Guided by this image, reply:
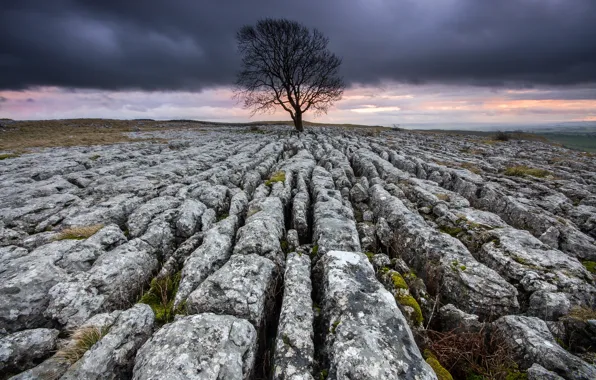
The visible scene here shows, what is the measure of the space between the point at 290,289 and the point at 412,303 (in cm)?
294

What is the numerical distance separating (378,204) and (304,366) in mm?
8637

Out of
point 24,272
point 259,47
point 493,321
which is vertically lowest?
point 493,321

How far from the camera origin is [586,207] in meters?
11.5

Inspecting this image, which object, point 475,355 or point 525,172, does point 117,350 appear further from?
point 525,172

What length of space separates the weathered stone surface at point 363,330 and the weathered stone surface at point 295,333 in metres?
0.36

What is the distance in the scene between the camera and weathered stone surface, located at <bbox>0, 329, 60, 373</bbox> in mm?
4578

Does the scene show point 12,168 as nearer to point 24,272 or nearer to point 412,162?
point 24,272

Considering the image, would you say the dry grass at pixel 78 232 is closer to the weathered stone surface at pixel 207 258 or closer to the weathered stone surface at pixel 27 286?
the weathered stone surface at pixel 27 286

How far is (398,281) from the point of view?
6.80 m

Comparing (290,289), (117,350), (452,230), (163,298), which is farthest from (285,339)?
(452,230)

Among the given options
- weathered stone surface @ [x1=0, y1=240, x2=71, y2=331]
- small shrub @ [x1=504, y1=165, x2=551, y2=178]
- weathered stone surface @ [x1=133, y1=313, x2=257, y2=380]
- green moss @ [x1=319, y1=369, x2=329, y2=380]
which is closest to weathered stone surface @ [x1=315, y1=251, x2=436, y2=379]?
green moss @ [x1=319, y1=369, x2=329, y2=380]

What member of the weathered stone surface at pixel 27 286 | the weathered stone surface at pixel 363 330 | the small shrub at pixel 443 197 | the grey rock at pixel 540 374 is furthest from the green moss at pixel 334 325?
the small shrub at pixel 443 197

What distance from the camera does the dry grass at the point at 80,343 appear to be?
4625mm

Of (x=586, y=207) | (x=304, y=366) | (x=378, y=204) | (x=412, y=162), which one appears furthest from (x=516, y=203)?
(x=304, y=366)
